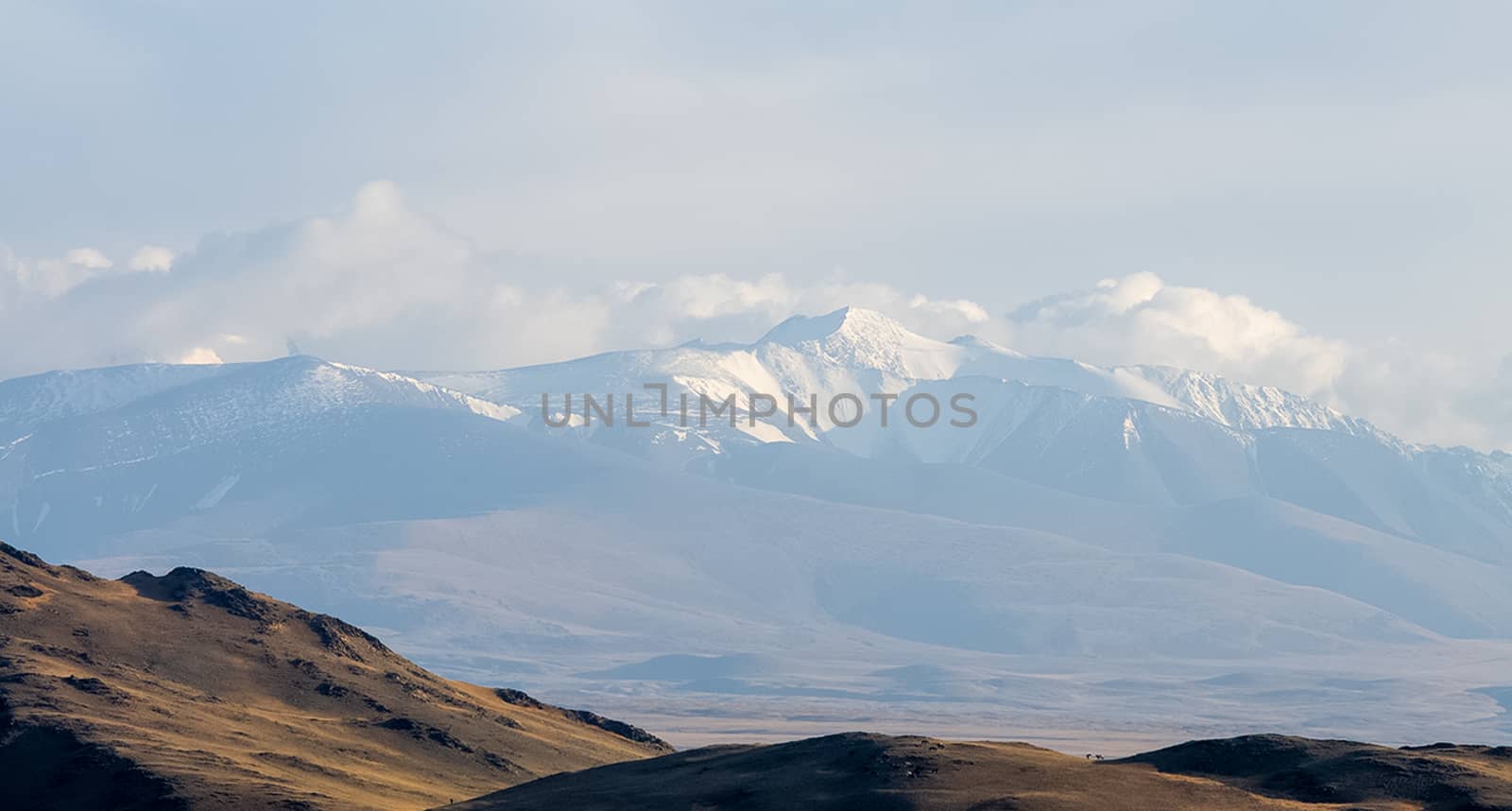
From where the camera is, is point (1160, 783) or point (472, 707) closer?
point (1160, 783)

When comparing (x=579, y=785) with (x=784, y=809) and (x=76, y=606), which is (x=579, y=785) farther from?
(x=76, y=606)

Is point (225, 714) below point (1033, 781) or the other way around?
the other way around

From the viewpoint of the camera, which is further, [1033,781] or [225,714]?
[225,714]

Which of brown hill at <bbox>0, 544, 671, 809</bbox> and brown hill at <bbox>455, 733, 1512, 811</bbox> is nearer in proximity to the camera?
brown hill at <bbox>455, 733, 1512, 811</bbox>

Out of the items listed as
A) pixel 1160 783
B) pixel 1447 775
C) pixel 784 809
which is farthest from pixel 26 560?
pixel 1447 775
